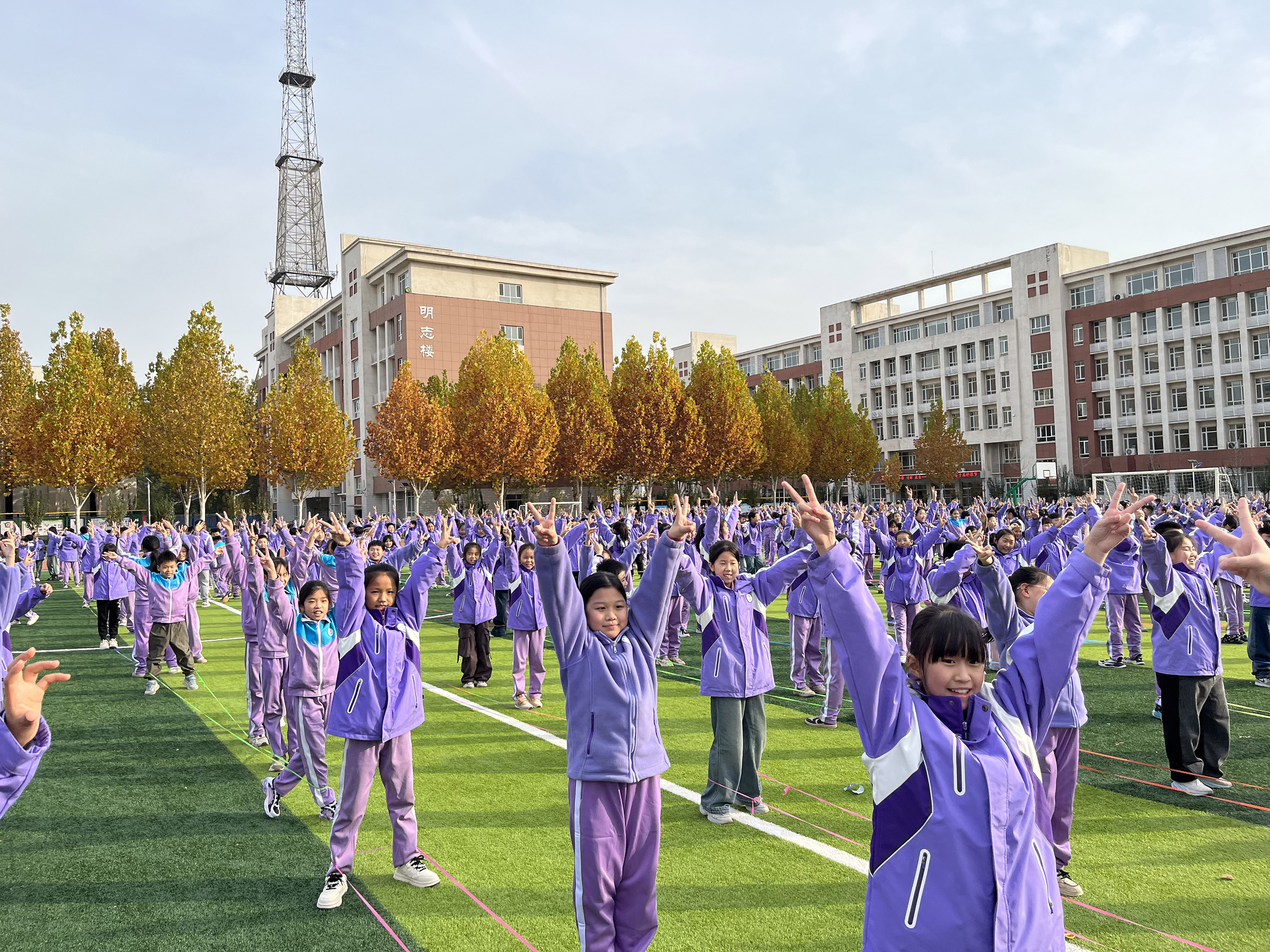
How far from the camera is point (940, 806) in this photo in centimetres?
202

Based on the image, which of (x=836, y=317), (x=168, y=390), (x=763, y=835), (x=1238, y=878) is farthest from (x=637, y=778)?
(x=836, y=317)

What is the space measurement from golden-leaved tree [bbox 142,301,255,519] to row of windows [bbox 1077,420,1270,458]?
150ft

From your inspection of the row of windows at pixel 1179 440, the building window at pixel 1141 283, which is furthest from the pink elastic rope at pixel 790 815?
the building window at pixel 1141 283

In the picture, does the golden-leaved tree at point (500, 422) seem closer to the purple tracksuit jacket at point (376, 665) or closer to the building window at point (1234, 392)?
the purple tracksuit jacket at point (376, 665)

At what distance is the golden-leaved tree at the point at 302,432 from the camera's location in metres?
34.9

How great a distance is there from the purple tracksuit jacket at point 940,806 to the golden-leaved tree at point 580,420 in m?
33.8

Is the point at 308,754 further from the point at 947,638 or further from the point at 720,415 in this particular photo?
the point at 720,415

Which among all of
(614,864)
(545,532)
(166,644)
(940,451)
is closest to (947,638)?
(545,532)

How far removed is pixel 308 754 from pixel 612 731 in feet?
11.0

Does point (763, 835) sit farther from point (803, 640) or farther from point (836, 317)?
point (836, 317)

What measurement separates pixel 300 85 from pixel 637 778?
76336 millimetres

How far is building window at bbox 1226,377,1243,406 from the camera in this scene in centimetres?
4462

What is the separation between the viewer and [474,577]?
10109mm

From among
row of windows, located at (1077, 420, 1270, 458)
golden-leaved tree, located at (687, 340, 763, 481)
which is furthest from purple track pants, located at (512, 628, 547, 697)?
row of windows, located at (1077, 420, 1270, 458)
